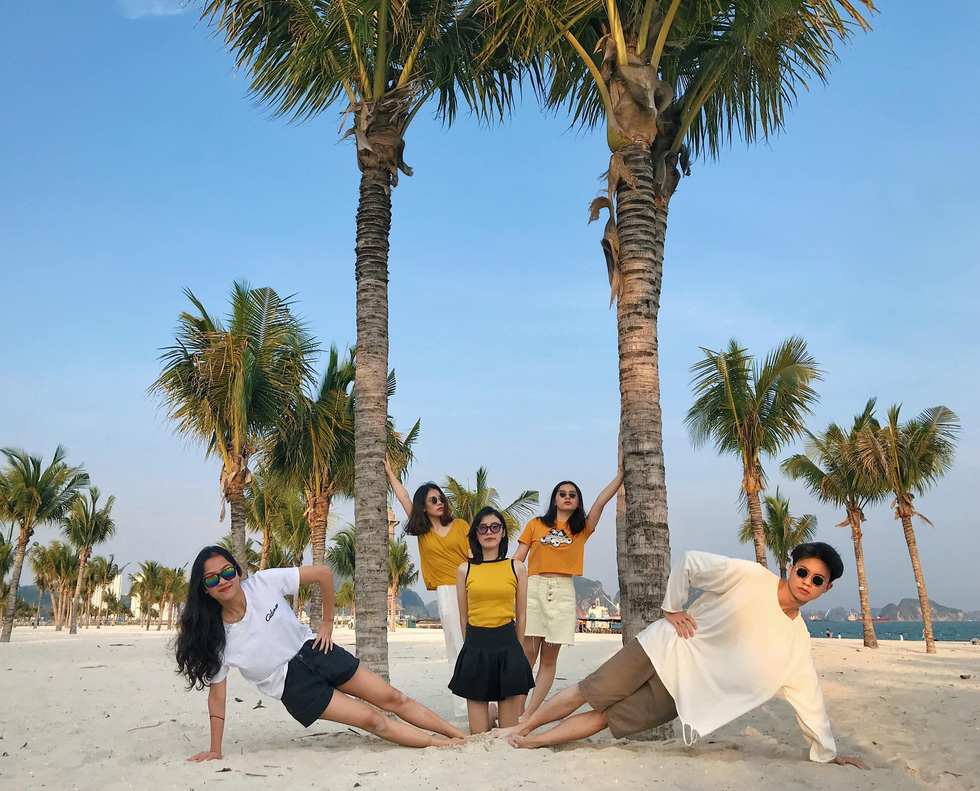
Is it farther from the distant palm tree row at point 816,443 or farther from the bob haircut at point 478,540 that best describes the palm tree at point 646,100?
the distant palm tree row at point 816,443

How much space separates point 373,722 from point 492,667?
0.92 meters

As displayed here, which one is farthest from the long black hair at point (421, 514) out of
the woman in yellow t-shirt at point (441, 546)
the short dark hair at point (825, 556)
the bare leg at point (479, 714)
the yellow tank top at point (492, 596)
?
the short dark hair at point (825, 556)

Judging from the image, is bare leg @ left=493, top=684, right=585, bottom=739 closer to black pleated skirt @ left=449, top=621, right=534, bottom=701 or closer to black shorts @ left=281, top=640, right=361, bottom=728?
black pleated skirt @ left=449, top=621, right=534, bottom=701

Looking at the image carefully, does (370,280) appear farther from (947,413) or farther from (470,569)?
(947,413)

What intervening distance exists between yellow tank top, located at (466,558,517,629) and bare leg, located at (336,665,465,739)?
2.35 ft

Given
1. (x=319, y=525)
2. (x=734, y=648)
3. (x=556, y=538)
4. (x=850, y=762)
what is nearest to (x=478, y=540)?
(x=556, y=538)

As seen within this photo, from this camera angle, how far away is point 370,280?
8.27 metres

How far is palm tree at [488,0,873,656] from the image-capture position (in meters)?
5.98

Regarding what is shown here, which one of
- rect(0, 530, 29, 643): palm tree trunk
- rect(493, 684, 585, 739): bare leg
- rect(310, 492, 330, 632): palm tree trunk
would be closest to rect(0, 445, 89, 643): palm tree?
rect(0, 530, 29, 643): palm tree trunk

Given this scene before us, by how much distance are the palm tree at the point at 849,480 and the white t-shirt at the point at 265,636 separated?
1940 centimetres

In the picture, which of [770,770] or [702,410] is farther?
[702,410]

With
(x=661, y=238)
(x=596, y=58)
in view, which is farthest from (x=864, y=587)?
(x=596, y=58)

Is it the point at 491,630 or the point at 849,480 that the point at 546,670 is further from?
the point at 849,480

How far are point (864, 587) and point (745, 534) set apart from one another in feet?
36.2
